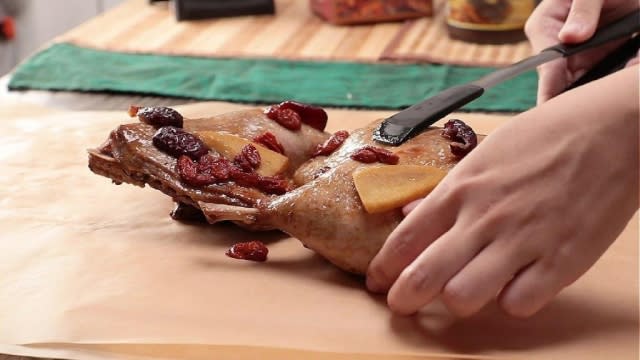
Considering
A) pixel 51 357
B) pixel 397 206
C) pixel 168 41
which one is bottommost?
pixel 168 41

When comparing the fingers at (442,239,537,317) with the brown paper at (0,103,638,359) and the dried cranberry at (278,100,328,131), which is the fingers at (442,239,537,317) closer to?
the brown paper at (0,103,638,359)

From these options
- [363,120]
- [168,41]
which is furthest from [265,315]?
[168,41]

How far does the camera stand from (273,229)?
150 centimetres

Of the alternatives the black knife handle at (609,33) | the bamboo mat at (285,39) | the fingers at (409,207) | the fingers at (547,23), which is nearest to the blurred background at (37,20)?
the bamboo mat at (285,39)

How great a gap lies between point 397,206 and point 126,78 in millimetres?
1276

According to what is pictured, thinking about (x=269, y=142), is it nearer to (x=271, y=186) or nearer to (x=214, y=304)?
(x=271, y=186)

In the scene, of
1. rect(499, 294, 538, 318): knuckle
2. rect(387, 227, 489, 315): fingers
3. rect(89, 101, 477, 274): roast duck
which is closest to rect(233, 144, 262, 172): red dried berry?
rect(89, 101, 477, 274): roast duck

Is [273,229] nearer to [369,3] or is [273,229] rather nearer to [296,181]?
[296,181]

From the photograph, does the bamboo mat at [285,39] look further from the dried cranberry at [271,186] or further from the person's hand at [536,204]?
the person's hand at [536,204]

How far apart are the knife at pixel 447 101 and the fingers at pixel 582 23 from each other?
16mm

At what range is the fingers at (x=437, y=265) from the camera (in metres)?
1.14

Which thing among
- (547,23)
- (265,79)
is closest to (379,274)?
(547,23)

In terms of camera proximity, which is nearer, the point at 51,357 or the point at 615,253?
the point at 51,357

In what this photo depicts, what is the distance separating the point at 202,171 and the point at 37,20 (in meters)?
3.11
